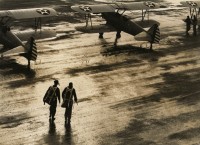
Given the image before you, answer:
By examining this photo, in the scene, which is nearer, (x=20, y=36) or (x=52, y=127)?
(x=52, y=127)

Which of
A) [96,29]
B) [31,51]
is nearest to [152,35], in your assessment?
[96,29]

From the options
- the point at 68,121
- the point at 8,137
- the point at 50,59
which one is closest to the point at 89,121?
the point at 68,121

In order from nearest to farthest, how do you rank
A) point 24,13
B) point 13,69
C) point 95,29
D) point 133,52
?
point 13,69 → point 24,13 → point 133,52 → point 95,29

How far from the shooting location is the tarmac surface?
45.3ft

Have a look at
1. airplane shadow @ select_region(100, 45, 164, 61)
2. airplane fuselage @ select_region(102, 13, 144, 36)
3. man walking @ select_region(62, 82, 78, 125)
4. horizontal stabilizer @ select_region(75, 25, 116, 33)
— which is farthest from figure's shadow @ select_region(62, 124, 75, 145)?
airplane fuselage @ select_region(102, 13, 144, 36)

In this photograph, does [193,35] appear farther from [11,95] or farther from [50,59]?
[11,95]

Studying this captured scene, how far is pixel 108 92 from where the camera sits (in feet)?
59.0

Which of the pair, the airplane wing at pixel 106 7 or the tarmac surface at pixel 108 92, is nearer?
the tarmac surface at pixel 108 92

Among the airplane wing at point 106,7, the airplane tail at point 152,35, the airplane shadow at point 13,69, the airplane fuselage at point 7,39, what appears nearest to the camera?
the airplane shadow at point 13,69

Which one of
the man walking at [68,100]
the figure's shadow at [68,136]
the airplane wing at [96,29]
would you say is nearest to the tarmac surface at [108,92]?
the figure's shadow at [68,136]

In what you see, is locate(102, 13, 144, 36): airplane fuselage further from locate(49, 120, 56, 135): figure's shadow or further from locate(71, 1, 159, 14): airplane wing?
locate(49, 120, 56, 135): figure's shadow

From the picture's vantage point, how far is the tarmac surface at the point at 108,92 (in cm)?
1382

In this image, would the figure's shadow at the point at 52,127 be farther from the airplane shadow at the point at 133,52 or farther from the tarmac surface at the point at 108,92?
the airplane shadow at the point at 133,52

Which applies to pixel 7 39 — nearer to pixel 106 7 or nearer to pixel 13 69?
pixel 13 69
